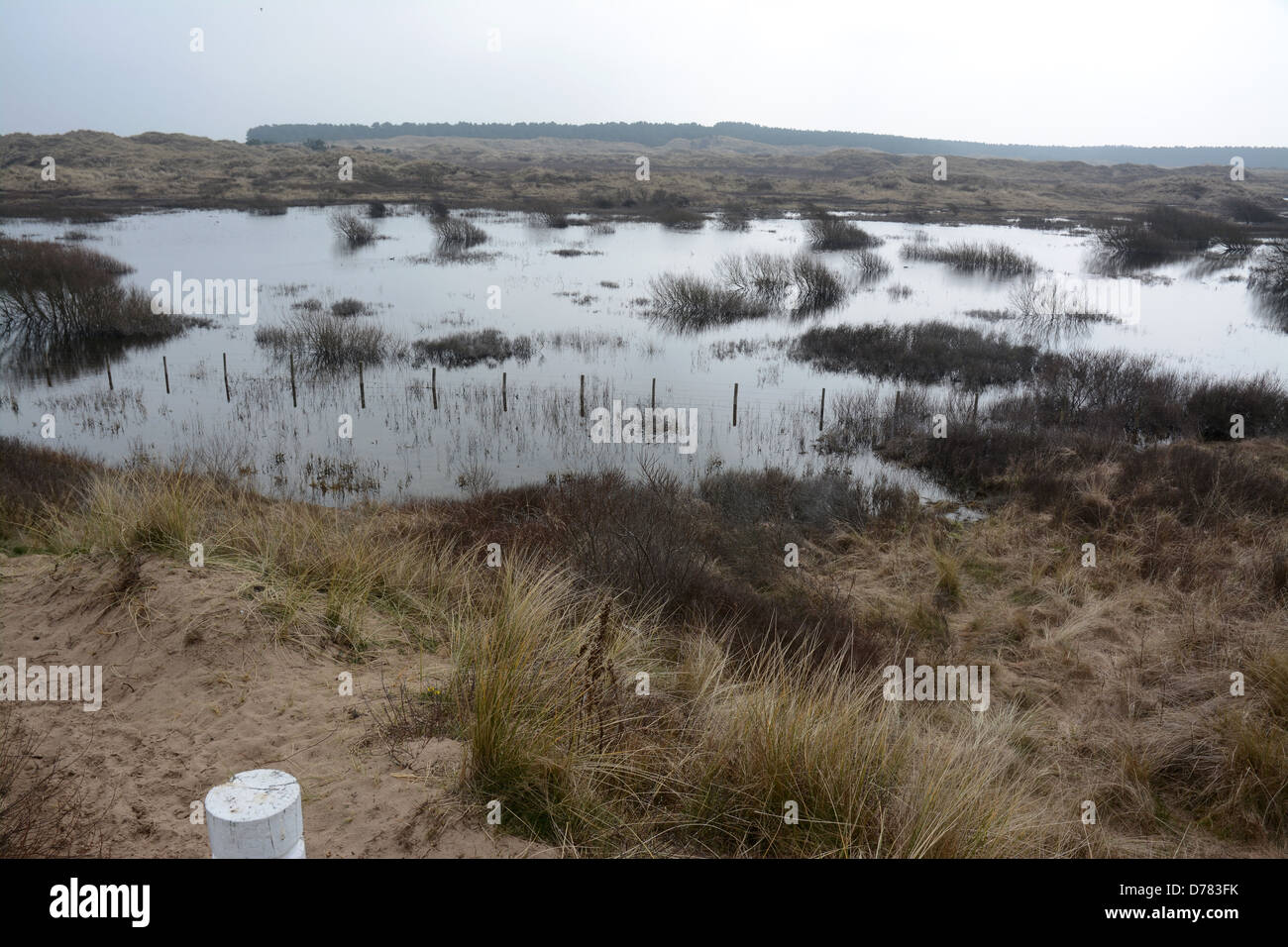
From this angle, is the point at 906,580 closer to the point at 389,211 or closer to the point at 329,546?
the point at 329,546

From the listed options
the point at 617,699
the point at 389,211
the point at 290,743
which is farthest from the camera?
the point at 389,211

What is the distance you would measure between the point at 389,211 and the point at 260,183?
22055 mm

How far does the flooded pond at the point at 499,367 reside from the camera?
16141 mm

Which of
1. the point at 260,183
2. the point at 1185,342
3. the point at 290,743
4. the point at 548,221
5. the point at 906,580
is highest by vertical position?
the point at 260,183

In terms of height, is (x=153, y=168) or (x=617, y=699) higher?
(x=153, y=168)

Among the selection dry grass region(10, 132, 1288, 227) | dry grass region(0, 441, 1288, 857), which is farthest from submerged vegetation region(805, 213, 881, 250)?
dry grass region(0, 441, 1288, 857)

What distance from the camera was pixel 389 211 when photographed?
5856 centimetres

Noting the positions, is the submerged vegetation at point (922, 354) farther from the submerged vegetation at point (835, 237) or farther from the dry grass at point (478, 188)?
the dry grass at point (478, 188)

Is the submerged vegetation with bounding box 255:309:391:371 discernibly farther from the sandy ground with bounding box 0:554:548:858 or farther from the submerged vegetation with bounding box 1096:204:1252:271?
the submerged vegetation with bounding box 1096:204:1252:271

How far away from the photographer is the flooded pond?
53.0ft

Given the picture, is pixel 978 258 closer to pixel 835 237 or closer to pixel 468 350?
pixel 835 237

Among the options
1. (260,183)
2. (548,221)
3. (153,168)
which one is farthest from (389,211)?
(153,168)

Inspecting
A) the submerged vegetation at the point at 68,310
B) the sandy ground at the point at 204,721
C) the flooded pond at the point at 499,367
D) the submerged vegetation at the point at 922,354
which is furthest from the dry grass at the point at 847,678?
the submerged vegetation at the point at 68,310

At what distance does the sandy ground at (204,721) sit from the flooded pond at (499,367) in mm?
7254
